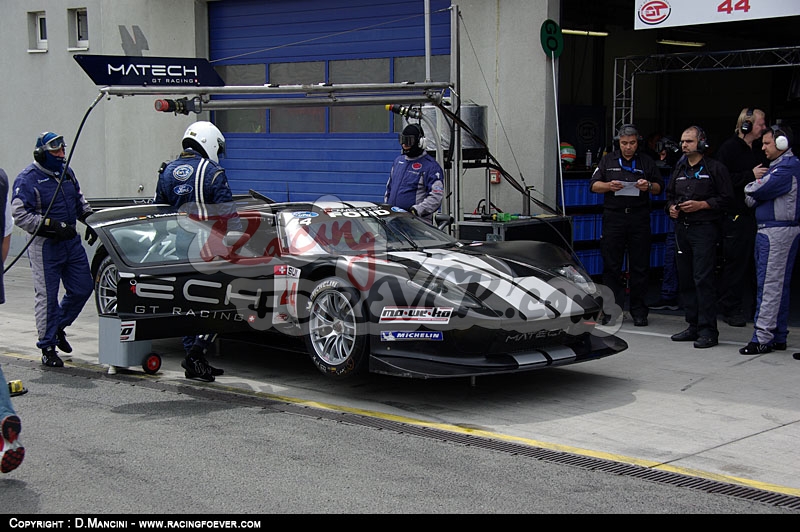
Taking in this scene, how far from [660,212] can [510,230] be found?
3436 mm

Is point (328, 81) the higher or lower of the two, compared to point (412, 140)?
higher

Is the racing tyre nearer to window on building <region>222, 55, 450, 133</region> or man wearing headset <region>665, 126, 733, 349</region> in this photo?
window on building <region>222, 55, 450, 133</region>

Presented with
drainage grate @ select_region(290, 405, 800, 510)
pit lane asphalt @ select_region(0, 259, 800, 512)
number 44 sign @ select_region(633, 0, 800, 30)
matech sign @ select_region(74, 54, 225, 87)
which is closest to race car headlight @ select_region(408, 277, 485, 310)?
pit lane asphalt @ select_region(0, 259, 800, 512)

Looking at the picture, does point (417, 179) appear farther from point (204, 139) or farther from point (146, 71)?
point (146, 71)

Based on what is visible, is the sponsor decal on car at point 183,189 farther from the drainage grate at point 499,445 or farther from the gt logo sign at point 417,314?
the gt logo sign at point 417,314

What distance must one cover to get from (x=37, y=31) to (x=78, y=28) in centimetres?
99

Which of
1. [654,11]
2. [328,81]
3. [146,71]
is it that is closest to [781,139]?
[654,11]

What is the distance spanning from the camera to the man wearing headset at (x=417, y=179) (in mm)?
9865

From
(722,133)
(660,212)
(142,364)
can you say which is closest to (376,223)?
(142,364)

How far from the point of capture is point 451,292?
6.60m

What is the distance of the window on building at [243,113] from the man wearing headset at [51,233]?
6.51 m

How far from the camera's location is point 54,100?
16.8m

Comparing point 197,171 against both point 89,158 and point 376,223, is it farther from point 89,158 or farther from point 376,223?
point 89,158

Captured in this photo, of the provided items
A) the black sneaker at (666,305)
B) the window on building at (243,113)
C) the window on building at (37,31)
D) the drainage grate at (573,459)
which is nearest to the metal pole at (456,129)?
the black sneaker at (666,305)
